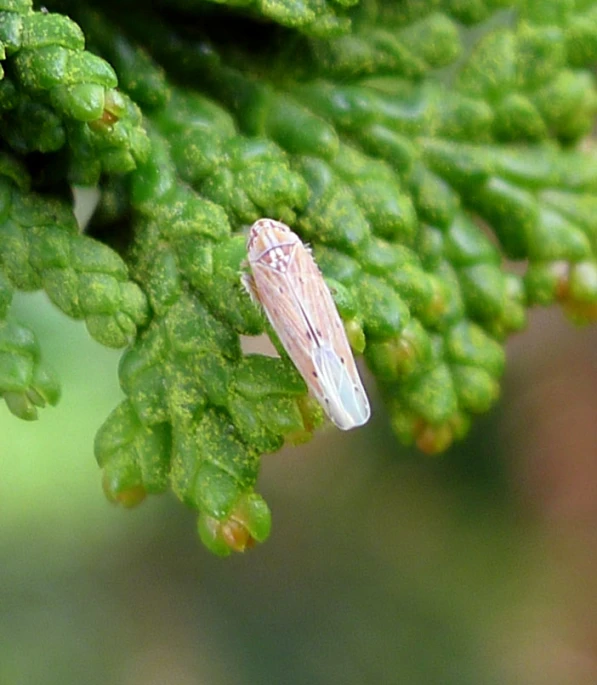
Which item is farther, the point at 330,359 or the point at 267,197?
the point at 267,197

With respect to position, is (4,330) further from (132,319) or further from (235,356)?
(235,356)

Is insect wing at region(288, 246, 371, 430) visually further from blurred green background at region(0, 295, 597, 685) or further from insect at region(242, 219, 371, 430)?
blurred green background at region(0, 295, 597, 685)

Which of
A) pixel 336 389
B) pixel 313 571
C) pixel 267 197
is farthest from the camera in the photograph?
pixel 313 571

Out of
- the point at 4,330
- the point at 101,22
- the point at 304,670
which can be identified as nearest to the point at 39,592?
the point at 304,670

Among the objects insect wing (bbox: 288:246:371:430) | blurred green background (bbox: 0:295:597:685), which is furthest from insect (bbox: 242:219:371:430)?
blurred green background (bbox: 0:295:597:685)

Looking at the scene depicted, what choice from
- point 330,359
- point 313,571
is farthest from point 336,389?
point 313,571

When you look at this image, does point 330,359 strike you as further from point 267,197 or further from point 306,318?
point 267,197

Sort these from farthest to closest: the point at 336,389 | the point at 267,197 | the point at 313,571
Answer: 1. the point at 313,571
2. the point at 267,197
3. the point at 336,389
